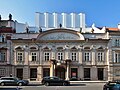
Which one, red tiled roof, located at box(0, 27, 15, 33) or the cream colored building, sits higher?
red tiled roof, located at box(0, 27, 15, 33)

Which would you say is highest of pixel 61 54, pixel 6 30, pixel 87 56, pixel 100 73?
pixel 6 30

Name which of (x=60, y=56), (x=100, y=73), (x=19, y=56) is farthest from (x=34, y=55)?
(x=100, y=73)

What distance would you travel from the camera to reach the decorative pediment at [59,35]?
5991 cm

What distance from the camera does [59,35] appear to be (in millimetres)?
59906

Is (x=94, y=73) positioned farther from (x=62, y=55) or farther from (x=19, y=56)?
(x=19, y=56)

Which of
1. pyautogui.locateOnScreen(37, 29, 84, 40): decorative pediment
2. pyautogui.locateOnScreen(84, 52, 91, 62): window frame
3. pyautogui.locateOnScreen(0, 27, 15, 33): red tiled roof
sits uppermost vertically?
pyautogui.locateOnScreen(0, 27, 15, 33): red tiled roof

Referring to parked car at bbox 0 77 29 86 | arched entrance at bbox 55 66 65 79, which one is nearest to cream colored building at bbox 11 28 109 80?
arched entrance at bbox 55 66 65 79

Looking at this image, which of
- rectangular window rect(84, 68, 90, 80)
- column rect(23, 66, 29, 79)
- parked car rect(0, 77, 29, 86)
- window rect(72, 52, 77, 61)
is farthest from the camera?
window rect(72, 52, 77, 61)

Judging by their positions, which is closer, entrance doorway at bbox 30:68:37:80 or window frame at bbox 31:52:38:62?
entrance doorway at bbox 30:68:37:80

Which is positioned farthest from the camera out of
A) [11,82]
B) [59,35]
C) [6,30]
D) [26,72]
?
[6,30]

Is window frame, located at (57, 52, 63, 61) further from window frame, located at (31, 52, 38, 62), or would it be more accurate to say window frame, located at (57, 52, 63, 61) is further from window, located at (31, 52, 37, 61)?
window, located at (31, 52, 37, 61)

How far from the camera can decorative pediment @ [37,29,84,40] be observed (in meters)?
59.9

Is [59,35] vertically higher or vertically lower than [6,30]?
lower

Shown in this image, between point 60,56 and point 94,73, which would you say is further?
point 60,56
